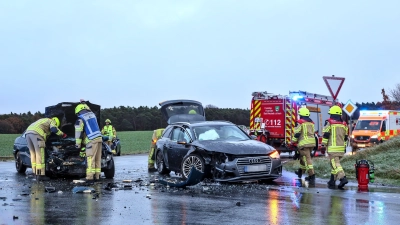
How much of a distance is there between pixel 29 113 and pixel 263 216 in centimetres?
5875

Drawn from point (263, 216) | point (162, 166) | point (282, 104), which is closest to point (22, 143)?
point (162, 166)

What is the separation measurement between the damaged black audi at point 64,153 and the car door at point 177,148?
1.55 metres

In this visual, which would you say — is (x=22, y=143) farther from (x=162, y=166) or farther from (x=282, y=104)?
(x=282, y=104)

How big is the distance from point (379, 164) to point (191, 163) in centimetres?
587

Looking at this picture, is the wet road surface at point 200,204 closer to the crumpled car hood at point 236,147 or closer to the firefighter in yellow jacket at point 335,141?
the firefighter in yellow jacket at point 335,141

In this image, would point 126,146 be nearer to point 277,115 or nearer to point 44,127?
point 277,115

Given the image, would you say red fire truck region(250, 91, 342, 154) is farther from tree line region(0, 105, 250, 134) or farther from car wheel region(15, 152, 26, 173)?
tree line region(0, 105, 250, 134)

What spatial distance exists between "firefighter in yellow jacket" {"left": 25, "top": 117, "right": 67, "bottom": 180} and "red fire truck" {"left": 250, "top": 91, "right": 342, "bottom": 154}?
12.5 m

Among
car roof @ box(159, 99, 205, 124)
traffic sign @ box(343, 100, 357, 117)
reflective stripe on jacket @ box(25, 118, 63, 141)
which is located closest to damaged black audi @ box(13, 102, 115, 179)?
reflective stripe on jacket @ box(25, 118, 63, 141)

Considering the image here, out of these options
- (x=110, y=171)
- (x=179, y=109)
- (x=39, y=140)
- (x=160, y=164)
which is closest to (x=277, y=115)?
(x=179, y=109)

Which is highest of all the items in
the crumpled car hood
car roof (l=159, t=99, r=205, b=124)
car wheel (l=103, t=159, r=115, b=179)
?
car roof (l=159, t=99, r=205, b=124)

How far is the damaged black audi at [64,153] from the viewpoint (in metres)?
14.8

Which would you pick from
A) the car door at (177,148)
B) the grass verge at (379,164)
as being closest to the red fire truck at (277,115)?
the grass verge at (379,164)

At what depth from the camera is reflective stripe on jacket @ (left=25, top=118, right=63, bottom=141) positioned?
1473 cm
